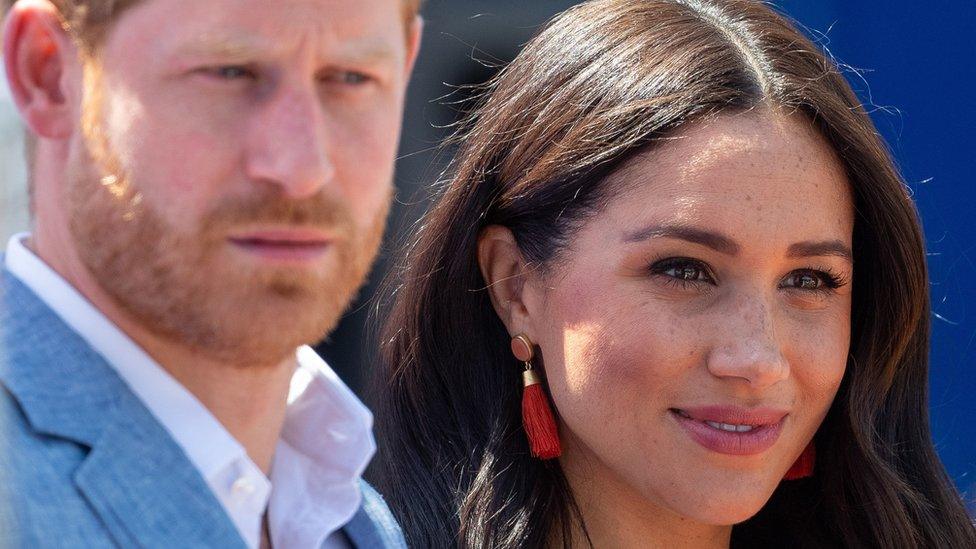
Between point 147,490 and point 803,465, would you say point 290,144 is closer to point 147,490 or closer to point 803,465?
point 147,490

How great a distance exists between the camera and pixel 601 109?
256cm

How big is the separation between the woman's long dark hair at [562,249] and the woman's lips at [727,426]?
1.15ft

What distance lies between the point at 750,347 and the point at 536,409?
17.6 inches

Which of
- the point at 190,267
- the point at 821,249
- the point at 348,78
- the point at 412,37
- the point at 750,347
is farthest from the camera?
the point at 821,249

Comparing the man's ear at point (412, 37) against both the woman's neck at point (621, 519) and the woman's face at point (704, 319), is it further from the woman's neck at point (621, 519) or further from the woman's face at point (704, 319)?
the woman's neck at point (621, 519)

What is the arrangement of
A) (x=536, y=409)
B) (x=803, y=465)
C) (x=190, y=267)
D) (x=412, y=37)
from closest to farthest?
(x=190, y=267), (x=412, y=37), (x=536, y=409), (x=803, y=465)

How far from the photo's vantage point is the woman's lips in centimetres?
244

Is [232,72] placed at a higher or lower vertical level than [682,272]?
higher

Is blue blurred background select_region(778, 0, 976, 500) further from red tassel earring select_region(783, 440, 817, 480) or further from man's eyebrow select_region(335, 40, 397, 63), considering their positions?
man's eyebrow select_region(335, 40, 397, 63)

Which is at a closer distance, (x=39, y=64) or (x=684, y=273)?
(x=39, y=64)

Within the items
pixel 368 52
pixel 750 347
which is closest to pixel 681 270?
pixel 750 347

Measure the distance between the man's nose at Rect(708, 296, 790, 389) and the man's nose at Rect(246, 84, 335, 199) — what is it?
1079 millimetres

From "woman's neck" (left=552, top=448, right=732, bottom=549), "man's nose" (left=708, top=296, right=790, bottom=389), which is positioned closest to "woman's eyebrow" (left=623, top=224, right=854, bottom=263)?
"man's nose" (left=708, top=296, right=790, bottom=389)

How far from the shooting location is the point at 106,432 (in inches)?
59.7
